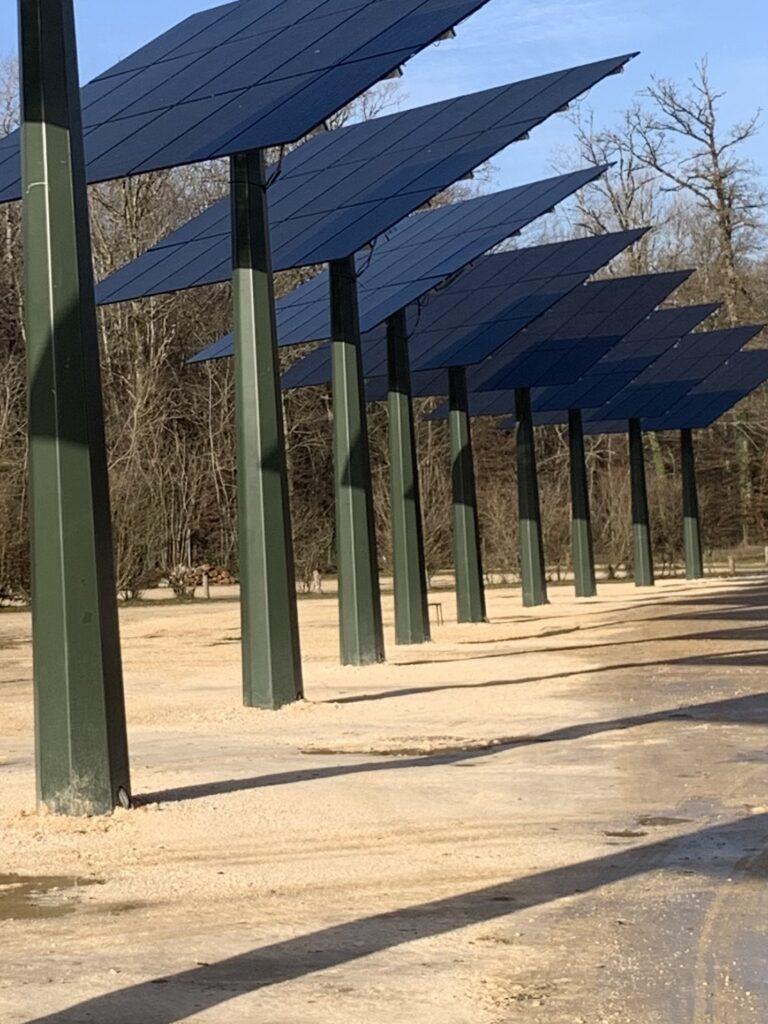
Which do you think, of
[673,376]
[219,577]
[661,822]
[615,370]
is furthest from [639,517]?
[661,822]

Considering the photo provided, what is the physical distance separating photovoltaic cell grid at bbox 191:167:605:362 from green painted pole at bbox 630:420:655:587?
47.5 ft

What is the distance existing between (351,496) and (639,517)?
74.2 ft

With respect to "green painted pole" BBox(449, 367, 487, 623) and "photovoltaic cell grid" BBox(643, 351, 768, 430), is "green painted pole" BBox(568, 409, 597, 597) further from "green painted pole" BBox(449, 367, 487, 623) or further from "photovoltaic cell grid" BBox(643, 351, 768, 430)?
"green painted pole" BBox(449, 367, 487, 623)

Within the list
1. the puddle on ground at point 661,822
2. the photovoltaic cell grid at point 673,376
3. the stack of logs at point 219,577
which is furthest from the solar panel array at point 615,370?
the puddle on ground at point 661,822

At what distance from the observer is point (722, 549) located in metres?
56.9

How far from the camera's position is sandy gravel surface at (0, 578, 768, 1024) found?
212 inches

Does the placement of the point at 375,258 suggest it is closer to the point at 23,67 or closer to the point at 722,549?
the point at 23,67

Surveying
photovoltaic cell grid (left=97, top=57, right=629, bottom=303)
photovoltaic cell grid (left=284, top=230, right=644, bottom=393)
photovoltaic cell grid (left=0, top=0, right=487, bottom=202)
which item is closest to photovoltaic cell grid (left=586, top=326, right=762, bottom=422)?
photovoltaic cell grid (left=284, top=230, right=644, bottom=393)

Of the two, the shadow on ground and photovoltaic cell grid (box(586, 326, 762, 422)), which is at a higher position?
photovoltaic cell grid (box(586, 326, 762, 422))

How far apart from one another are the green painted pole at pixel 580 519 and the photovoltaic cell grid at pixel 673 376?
3332mm

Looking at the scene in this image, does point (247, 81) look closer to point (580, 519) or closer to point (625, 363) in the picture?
point (625, 363)

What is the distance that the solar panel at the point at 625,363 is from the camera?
36812 millimetres

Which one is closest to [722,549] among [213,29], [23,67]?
[213,29]

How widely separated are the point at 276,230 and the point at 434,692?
6762mm
